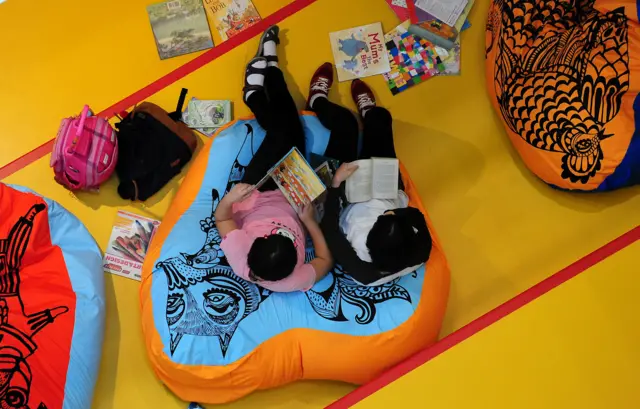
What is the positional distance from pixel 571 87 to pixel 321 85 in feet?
3.15

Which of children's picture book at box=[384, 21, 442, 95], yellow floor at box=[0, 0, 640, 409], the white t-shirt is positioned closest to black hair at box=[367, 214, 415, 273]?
the white t-shirt

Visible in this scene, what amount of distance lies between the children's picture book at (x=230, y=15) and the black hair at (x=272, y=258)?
1.22m

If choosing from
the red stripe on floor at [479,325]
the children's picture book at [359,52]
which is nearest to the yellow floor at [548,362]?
the red stripe on floor at [479,325]

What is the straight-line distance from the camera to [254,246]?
1567 millimetres

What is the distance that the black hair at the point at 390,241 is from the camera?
1.51 m

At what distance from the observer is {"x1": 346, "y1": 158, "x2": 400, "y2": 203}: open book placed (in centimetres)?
184

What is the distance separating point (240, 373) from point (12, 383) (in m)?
0.71

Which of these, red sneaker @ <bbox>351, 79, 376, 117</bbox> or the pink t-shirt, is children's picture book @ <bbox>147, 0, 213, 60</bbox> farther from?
the pink t-shirt

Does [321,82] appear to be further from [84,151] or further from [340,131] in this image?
[84,151]

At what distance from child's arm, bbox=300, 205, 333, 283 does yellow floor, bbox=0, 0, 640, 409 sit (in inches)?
17.1

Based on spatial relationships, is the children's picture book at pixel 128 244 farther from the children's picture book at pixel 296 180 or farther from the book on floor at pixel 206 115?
the children's picture book at pixel 296 180

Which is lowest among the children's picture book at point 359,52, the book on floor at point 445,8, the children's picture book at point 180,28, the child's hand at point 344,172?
the child's hand at point 344,172

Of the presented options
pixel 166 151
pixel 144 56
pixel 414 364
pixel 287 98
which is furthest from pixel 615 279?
pixel 144 56

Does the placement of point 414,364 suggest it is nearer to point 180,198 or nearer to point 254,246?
point 254,246
